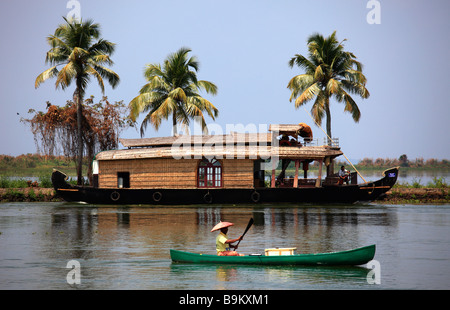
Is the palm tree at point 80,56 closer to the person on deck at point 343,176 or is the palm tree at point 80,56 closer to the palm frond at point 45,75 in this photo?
the palm frond at point 45,75

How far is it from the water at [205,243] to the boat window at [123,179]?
215 cm

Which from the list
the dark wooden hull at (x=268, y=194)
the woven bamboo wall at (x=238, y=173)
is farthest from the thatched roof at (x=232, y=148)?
the dark wooden hull at (x=268, y=194)

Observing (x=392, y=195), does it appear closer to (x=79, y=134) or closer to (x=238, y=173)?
(x=238, y=173)

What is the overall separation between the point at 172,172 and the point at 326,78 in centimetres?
1308

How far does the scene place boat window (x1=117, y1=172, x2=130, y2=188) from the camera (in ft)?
109

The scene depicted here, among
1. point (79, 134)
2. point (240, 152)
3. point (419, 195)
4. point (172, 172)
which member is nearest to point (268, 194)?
point (240, 152)

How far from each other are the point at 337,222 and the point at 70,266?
12.3m

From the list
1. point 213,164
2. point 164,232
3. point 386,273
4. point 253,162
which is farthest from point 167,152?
point 386,273

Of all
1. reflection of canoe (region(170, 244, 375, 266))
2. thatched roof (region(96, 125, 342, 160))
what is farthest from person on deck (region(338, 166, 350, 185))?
reflection of canoe (region(170, 244, 375, 266))

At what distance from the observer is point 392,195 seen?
3572 centimetres

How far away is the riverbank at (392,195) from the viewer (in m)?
35.4

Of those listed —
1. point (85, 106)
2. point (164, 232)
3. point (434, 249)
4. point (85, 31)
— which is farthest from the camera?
point (85, 106)
